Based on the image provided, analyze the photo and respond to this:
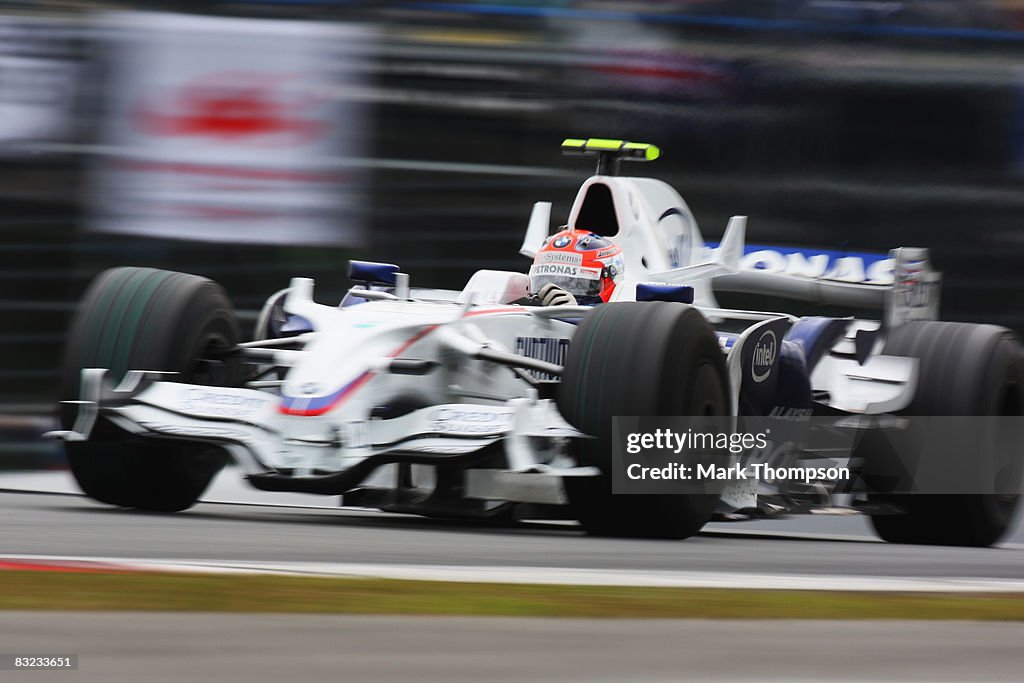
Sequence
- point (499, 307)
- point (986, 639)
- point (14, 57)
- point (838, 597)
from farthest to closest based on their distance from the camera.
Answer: point (14, 57), point (499, 307), point (838, 597), point (986, 639)

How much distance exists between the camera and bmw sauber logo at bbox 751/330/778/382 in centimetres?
859

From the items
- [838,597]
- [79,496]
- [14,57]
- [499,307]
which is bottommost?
[79,496]

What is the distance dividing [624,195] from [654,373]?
2.26 metres

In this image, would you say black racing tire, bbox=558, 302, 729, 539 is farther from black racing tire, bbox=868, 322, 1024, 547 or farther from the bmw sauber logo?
black racing tire, bbox=868, 322, 1024, 547

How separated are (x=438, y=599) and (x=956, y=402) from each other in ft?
16.1

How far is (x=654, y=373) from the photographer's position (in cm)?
724

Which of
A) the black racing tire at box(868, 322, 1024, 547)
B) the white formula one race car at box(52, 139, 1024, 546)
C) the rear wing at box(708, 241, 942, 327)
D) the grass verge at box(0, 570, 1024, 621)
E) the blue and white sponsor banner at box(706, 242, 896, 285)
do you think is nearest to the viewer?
the grass verge at box(0, 570, 1024, 621)

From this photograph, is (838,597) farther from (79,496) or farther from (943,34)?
(943,34)

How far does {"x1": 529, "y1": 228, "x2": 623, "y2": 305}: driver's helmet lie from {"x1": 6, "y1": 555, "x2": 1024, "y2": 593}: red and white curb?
3.14 meters

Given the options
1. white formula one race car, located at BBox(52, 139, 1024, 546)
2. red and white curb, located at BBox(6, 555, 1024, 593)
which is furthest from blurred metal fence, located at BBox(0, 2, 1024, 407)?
red and white curb, located at BBox(6, 555, 1024, 593)

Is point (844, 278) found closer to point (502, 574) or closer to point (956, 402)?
point (956, 402)

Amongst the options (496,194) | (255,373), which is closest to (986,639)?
(255,373)

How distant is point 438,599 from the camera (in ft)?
16.2

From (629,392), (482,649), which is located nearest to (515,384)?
(629,392)
